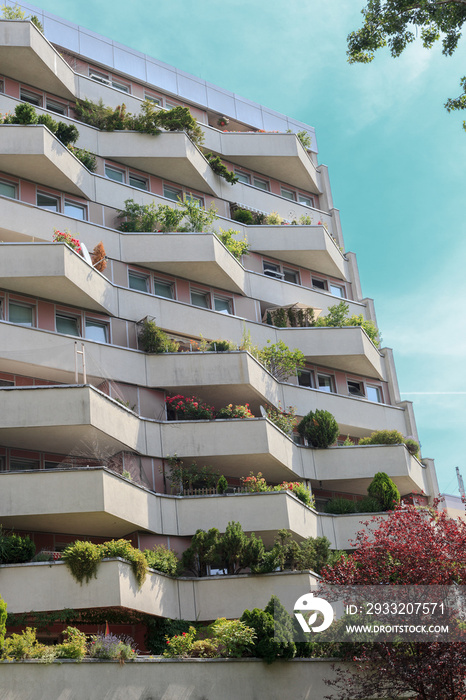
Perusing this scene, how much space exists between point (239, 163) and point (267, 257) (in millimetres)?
5790

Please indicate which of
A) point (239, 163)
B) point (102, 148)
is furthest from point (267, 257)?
point (102, 148)

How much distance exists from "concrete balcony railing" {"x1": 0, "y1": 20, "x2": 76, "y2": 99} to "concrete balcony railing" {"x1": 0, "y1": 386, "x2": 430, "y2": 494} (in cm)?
1615

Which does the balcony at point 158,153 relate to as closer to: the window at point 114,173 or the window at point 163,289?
the window at point 114,173

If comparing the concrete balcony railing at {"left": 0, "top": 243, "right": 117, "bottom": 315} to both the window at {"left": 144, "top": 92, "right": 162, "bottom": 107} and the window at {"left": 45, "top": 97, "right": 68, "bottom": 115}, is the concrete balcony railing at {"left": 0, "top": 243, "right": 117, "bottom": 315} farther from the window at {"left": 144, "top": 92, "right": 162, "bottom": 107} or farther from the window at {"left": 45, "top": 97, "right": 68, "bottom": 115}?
the window at {"left": 144, "top": 92, "right": 162, "bottom": 107}

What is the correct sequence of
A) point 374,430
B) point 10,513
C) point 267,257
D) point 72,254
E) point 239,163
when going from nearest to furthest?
point 10,513
point 72,254
point 374,430
point 267,257
point 239,163

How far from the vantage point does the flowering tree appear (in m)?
20.4

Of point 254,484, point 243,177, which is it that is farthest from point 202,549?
point 243,177

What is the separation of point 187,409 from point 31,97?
52.0 feet

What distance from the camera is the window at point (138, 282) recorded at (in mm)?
33938

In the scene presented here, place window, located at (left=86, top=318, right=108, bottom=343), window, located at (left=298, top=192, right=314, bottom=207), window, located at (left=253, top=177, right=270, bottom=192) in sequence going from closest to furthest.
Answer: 1. window, located at (left=86, top=318, right=108, bottom=343)
2. window, located at (left=253, top=177, right=270, bottom=192)
3. window, located at (left=298, top=192, right=314, bottom=207)

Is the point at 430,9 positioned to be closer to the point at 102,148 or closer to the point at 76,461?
the point at 76,461

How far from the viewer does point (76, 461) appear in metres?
25.4

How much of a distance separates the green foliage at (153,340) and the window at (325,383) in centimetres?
821
